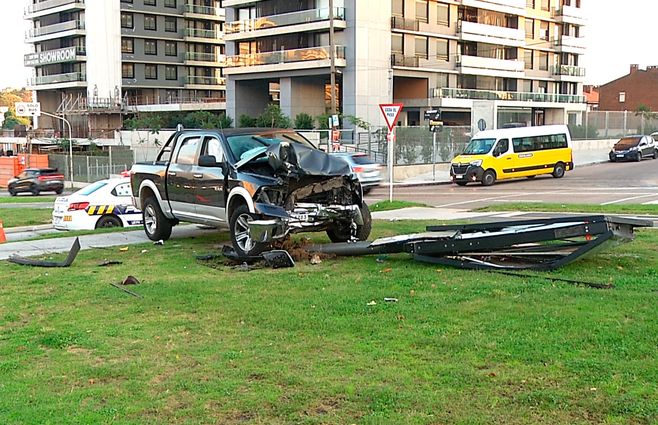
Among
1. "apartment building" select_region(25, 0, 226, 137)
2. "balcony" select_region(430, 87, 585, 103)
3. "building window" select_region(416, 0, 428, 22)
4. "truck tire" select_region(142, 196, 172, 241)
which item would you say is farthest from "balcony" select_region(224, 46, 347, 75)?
"truck tire" select_region(142, 196, 172, 241)

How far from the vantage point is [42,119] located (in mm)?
97312

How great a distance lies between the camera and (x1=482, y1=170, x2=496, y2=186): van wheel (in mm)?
34219

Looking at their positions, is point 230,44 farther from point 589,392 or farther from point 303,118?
point 589,392

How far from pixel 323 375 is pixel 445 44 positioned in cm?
6181

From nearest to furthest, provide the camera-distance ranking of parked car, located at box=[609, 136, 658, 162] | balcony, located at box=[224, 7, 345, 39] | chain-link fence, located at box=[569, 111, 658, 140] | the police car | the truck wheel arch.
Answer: the truck wheel arch
the police car
parked car, located at box=[609, 136, 658, 162]
balcony, located at box=[224, 7, 345, 39]
chain-link fence, located at box=[569, 111, 658, 140]

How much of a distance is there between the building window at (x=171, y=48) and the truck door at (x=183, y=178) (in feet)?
250

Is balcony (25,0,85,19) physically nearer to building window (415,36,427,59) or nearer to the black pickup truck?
building window (415,36,427,59)

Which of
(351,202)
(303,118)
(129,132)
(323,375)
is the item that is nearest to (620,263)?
(351,202)

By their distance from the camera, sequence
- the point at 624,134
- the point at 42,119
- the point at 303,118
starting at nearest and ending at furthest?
the point at 303,118 < the point at 624,134 < the point at 42,119

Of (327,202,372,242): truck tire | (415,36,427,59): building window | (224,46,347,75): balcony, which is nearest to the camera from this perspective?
(327,202,372,242): truck tire

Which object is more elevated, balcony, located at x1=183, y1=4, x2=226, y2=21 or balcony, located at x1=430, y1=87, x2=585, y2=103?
balcony, located at x1=183, y1=4, x2=226, y2=21

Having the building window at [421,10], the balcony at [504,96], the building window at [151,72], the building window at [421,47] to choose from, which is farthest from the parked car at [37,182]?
the building window at [151,72]

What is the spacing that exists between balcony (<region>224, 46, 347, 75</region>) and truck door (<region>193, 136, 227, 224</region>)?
43.7 metres

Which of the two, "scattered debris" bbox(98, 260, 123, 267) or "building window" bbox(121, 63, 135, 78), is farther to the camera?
"building window" bbox(121, 63, 135, 78)
